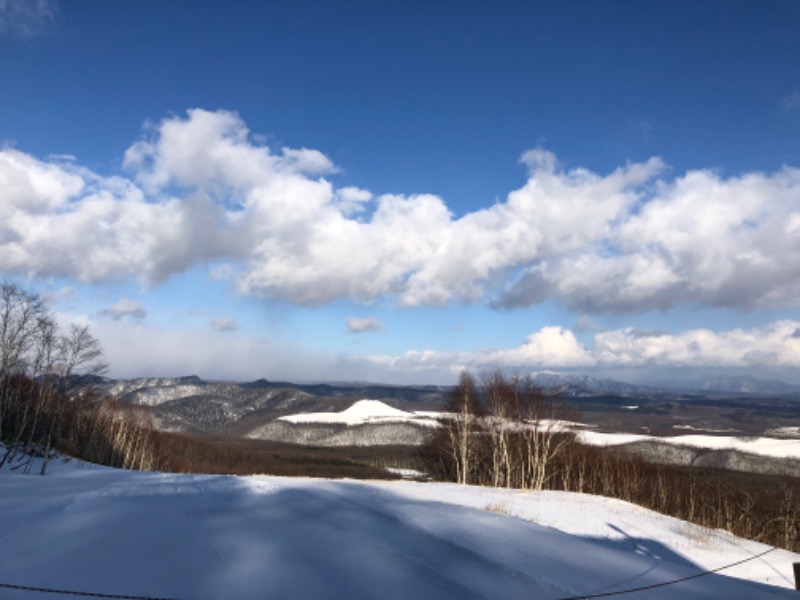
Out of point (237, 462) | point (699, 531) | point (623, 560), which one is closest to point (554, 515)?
point (699, 531)

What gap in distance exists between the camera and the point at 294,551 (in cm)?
893

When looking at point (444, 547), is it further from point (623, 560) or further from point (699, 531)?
point (699, 531)

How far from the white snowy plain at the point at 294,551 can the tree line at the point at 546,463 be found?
32.9 metres

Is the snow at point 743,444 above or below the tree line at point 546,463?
below

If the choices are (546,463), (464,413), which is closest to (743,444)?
(546,463)

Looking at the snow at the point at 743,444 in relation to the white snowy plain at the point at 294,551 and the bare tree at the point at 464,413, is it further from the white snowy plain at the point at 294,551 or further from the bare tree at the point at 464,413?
the white snowy plain at the point at 294,551

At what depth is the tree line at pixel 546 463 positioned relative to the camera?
1897 inches

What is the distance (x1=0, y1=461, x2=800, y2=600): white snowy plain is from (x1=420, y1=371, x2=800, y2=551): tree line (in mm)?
32865

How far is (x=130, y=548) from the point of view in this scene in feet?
29.0

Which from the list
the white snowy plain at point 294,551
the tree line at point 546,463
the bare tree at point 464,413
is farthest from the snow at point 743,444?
the white snowy plain at point 294,551

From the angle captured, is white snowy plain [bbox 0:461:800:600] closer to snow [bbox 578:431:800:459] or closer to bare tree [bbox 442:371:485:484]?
bare tree [bbox 442:371:485:484]

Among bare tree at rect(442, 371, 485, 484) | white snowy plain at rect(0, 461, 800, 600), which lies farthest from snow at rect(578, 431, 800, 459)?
white snowy plain at rect(0, 461, 800, 600)

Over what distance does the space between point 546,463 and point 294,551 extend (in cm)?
5067

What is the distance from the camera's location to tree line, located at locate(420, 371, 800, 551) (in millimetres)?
48188
